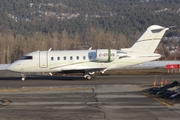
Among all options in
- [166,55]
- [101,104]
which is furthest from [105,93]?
[166,55]

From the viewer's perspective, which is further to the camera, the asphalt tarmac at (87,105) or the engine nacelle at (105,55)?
the engine nacelle at (105,55)

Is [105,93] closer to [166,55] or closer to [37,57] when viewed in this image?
[37,57]

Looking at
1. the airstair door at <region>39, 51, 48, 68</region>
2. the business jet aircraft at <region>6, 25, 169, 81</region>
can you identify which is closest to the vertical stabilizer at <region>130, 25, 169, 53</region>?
the business jet aircraft at <region>6, 25, 169, 81</region>

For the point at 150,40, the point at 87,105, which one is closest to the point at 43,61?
the point at 150,40

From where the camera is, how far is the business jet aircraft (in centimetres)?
3725

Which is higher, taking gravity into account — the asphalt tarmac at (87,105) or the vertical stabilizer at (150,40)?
the vertical stabilizer at (150,40)

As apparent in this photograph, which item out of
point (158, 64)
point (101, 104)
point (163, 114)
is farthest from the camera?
point (158, 64)

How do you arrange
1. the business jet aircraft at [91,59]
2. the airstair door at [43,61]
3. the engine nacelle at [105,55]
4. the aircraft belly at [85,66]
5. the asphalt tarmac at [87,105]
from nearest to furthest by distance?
the asphalt tarmac at [87,105], the engine nacelle at [105,55], the business jet aircraft at [91,59], the aircraft belly at [85,66], the airstair door at [43,61]

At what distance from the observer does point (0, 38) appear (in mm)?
102188

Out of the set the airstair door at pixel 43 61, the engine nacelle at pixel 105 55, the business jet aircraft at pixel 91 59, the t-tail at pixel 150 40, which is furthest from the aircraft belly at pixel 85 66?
the t-tail at pixel 150 40

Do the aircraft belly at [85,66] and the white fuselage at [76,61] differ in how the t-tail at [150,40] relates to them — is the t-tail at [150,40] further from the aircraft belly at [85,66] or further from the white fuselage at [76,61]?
the aircraft belly at [85,66]

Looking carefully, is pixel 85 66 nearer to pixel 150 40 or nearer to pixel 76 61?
pixel 76 61

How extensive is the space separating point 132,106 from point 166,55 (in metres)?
74.2

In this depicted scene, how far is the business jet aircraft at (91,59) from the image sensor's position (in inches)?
1467
